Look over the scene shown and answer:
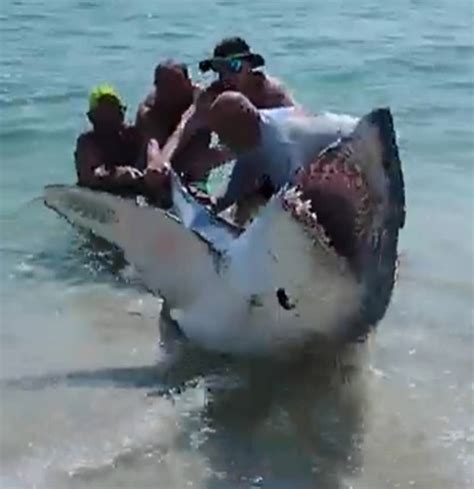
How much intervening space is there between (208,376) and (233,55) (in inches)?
72.2

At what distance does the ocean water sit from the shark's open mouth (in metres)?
0.77

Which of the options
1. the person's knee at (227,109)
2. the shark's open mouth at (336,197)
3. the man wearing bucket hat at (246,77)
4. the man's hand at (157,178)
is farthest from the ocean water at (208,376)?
the man wearing bucket hat at (246,77)

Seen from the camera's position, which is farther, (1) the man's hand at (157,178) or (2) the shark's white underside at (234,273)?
(1) the man's hand at (157,178)

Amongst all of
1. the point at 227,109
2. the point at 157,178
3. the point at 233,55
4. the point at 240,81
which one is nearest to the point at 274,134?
the point at 227,109

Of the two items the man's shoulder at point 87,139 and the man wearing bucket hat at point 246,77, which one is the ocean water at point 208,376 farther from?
the man wearing bucket hat at point 246,77

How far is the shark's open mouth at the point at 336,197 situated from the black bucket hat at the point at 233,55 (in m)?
1.48

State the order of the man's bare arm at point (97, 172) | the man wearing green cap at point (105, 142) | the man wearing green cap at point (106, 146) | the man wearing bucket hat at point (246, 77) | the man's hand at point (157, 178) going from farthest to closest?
1. the man wearing green cap at point (105, 142)
2. the man wearing green cap at point (106, 146)
3. the man's bare arm at point (97, 172)
4. the man's hand at point (157, 178)
5. the man wearing bucket hat at point (246, 77)

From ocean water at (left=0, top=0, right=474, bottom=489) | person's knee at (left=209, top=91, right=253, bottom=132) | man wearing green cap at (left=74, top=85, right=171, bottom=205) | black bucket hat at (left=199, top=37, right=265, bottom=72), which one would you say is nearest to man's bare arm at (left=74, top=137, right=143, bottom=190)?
man wearing green cap at (left=74, top=85, right=171, bottom=205)

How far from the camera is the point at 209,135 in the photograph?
772cm

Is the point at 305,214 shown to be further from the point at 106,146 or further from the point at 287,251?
the point at 106,146

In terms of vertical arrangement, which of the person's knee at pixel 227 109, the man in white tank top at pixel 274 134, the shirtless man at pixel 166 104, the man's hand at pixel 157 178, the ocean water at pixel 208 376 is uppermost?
the person's knee at pixel 227 109

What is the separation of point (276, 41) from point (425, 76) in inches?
90.7

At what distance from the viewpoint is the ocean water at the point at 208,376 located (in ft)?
17.5

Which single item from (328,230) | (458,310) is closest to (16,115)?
(458,310)
